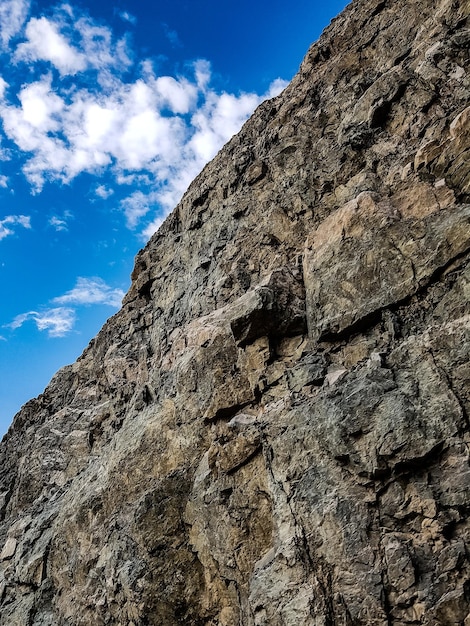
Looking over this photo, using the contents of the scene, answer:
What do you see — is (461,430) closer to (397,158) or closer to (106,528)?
(397,158)

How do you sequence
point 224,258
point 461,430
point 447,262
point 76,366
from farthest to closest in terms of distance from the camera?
point 76,366, point 224,258, point 447,262, point 461,430

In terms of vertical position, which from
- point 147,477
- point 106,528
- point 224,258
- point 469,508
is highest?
point 224,258

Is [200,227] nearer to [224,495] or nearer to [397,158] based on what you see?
[397,158]

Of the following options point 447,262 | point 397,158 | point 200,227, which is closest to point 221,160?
point 200,227

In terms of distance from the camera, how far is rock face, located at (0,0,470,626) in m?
10.1

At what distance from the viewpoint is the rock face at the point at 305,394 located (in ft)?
33.2

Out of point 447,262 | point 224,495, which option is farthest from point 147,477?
point 447,262

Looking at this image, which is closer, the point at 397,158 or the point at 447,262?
the point at 447,262

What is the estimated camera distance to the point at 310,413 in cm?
1227

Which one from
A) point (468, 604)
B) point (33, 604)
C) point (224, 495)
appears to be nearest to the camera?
point (468, 604)

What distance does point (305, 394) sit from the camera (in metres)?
13.0

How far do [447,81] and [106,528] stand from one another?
20.7 m

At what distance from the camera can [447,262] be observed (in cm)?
1173

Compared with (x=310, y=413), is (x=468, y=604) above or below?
below
